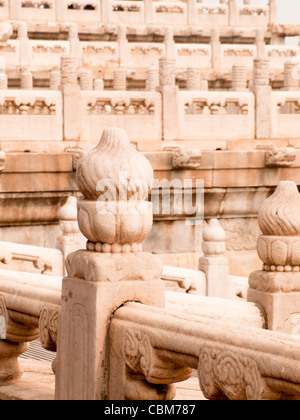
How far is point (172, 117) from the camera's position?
13680mm

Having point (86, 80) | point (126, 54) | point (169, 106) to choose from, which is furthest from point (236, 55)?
point (169, 106)

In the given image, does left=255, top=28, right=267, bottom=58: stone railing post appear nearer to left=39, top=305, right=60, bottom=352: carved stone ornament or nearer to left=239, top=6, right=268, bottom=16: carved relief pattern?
left=239, top=6, right=268, bottom=16: carved relief pattern

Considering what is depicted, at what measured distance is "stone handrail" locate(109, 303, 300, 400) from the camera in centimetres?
418

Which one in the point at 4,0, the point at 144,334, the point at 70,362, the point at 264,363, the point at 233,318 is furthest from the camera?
the point at 4,0

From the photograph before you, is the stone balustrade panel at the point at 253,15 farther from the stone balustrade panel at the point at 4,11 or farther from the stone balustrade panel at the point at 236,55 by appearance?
the stone balustrade panel at the point at 4,11

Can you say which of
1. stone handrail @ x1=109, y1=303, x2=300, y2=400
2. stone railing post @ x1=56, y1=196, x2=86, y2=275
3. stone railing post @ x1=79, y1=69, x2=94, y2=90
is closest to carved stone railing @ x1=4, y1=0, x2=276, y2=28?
stone railing post @ x1=79, y1=69, x2=94, y2=90

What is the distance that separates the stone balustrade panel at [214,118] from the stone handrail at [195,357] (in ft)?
29.4

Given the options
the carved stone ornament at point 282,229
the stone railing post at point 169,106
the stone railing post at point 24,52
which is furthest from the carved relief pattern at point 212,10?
the carved stone ornament at point 282,229

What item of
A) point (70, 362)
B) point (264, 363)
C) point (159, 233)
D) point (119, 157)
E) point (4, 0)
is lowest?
point (159, 233)

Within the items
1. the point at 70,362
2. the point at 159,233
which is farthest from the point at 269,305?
the point at 159,233

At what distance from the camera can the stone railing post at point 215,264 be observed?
10773mm

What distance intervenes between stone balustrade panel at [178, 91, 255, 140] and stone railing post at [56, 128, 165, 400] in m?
8.75

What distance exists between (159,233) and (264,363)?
30.7 feet
